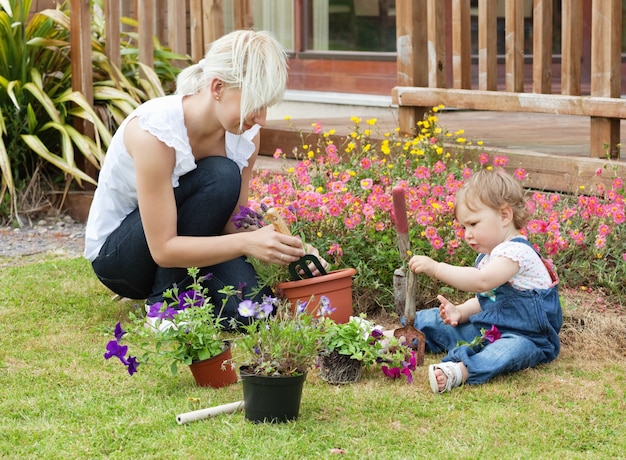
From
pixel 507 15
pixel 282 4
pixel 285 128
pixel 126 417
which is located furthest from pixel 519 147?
pixel 282 4

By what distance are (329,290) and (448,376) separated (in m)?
0.68

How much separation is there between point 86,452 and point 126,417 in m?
0.25

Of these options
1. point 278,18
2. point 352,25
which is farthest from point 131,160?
point 278,18

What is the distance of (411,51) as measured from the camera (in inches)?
216

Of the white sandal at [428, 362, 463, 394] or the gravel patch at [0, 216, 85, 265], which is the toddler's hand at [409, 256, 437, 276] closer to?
the white sandal at [428, 362, 463, 394]

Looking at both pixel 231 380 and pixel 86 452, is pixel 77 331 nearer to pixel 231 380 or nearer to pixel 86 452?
pixel 231 380

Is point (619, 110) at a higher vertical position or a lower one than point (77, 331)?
higher

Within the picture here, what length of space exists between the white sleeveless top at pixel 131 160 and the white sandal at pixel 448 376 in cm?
116

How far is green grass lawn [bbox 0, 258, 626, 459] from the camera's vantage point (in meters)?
2.52

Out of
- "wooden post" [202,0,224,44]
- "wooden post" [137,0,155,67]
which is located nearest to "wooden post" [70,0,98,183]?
"wooden post" [137,0,155,67]

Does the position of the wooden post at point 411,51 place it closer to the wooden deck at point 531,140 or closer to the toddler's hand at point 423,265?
the wooden deck at point 531,140

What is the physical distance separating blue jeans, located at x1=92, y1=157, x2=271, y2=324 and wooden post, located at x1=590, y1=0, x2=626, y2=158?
6.35 feet

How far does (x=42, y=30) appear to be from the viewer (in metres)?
6.32

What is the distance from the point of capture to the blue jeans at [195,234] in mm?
3615
